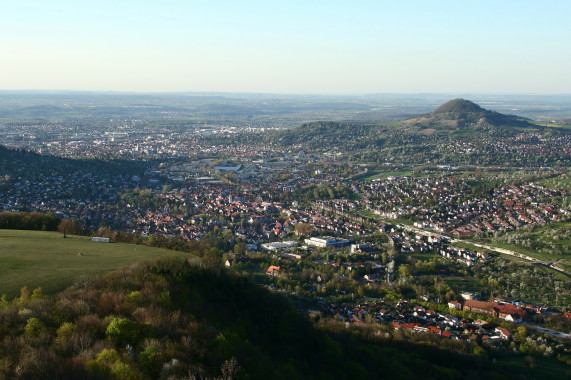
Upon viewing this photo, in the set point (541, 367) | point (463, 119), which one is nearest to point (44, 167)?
point (541, 367)

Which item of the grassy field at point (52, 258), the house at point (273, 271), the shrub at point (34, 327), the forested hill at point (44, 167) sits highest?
the shrub at point (34, 327)

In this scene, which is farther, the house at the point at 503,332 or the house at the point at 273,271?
the house at the point at 273,271

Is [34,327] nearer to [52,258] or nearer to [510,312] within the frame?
[52,258]

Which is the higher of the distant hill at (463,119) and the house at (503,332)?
the distant hill at (463,119)

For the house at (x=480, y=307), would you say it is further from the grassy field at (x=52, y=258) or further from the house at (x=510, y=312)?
the grassy field at (x=52, y=258)

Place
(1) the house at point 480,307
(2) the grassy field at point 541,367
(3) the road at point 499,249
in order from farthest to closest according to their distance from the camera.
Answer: (3) the road at point 499,249 < (1) the house at point 480,307 < (2) the grassy field at point 541,367

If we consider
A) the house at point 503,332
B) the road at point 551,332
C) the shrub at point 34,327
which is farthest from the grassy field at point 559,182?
the shrub at point 34,327

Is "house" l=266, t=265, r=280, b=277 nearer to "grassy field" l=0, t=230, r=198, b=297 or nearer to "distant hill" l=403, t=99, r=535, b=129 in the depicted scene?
"grassy field" l=0, t=230, r=198, b=297
